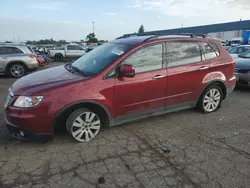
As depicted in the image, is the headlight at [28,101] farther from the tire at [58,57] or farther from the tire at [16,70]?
the tire at [58,57]

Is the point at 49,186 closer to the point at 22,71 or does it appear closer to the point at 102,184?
the point at 102,184

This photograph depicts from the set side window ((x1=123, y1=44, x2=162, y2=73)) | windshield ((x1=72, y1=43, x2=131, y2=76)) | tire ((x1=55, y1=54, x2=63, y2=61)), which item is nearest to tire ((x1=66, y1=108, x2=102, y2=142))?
windshield ((x1=72, y1=43, x2=131, y2=76))

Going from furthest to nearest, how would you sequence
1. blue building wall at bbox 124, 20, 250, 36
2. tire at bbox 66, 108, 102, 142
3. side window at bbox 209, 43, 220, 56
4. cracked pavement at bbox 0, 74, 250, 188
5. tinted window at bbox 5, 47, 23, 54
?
blue building wall at bbox 124, 20, 250, 36
tinted window at bbox 5, 47, 23, 54
side window at bbox 209, 43, 220, 56
tire at bbox 66, 108, 102, 142
cracked pavement at bbox 0, 74, 250, 188

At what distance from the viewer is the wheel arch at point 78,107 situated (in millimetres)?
3102

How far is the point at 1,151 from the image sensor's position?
3.13 metres

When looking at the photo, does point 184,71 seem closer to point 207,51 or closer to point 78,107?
point 207,51

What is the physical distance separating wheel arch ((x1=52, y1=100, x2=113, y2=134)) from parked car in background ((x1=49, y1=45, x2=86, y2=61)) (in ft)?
60.5

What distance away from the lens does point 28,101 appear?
2977 millimetres

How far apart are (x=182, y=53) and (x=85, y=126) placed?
2.33 m

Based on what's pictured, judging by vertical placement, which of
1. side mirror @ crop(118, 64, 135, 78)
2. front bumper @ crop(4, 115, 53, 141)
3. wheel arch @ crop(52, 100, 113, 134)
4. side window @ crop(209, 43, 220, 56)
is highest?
side window @ crop(209, 43, 220, 56)

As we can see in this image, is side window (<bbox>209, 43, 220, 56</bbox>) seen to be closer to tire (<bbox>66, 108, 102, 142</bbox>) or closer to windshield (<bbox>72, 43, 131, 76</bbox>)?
windshield (<bbox>72, 43, 131, 76</bbox>)

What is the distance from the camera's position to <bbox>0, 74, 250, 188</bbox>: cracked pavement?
2.50 m

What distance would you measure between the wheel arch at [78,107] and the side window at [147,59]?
0.86 metres

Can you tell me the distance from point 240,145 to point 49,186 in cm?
289
